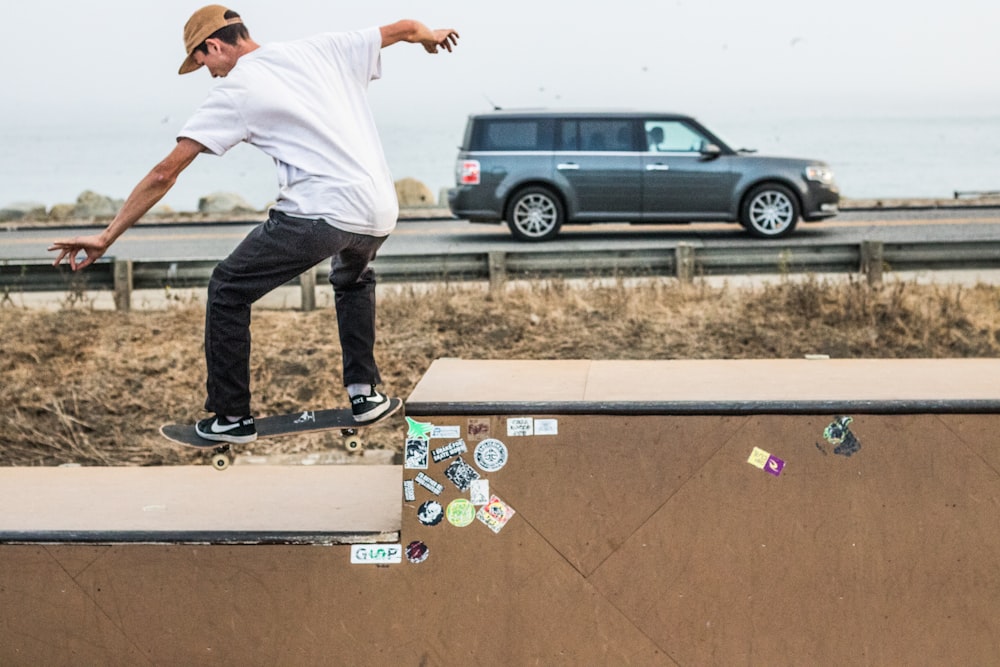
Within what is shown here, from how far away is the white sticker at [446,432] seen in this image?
14.1 ft

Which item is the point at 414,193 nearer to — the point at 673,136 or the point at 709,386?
the point at 673,136

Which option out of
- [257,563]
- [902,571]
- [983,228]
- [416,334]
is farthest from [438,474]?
[983,228]

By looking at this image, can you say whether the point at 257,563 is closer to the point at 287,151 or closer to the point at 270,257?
the point at 270,257

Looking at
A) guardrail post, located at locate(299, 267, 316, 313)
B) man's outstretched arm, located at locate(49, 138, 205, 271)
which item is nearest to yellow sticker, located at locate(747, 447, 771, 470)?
man's outstretched arm, located at locate(49, 138, 205, 271)

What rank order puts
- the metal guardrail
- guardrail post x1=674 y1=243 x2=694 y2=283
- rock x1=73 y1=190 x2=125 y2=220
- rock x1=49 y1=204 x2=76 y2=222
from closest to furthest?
the metal guardrail, guardrail post x1=674 y1=243 x2=694 y2=283, rock x1=49 y1=204 x2=76 y2=222, rock x1=73 y1=190 x2=125 y2=220

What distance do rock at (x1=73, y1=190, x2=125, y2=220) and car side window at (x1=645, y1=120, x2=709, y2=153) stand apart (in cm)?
1351

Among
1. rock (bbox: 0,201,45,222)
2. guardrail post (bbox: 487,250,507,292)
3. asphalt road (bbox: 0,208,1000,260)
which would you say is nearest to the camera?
guardrail post (bbox: 487,250,507,292)

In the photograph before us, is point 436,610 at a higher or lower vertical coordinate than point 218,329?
lower

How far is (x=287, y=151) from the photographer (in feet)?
14.4

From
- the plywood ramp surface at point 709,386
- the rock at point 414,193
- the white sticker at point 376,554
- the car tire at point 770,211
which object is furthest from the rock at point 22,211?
the white sticker at point 376,554

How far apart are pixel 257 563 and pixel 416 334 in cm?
528

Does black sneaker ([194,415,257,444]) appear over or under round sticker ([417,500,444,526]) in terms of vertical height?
over

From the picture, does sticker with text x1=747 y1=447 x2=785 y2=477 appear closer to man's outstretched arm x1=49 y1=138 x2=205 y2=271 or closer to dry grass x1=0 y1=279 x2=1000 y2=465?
man's outstretched arm x1=49 y1=138 x2=205 y2=271

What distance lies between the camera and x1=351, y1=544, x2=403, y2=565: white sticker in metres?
4.31
